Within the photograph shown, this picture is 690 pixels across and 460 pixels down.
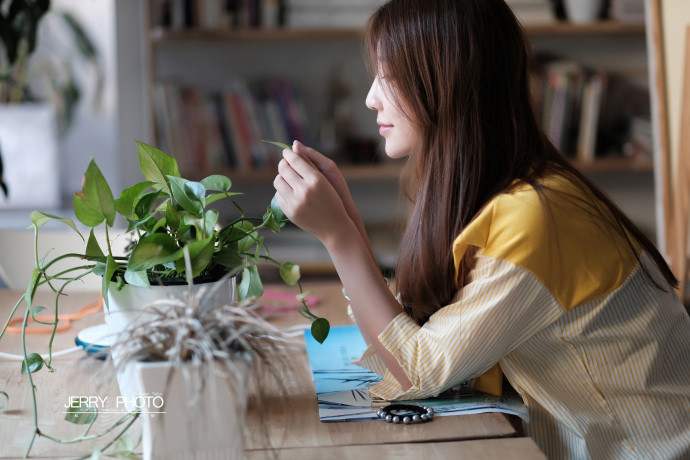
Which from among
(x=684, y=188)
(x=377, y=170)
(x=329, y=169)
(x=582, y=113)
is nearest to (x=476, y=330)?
(x=329, y=169)

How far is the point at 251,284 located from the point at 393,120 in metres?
0.40

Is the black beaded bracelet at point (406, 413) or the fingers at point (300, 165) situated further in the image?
the fingers at point (300, 165)

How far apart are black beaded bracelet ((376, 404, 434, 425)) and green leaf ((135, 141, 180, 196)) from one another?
0.35 m

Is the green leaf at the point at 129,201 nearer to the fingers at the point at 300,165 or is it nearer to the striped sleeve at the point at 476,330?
the fingers at the point at 300,165

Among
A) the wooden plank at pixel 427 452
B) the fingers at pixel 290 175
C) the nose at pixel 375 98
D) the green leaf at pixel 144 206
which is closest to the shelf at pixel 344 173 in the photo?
the nose at pixel 375 98

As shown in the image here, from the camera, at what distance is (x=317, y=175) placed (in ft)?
3.23

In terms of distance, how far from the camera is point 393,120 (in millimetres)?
1137

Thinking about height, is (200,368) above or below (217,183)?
below

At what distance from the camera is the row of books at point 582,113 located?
2625mm

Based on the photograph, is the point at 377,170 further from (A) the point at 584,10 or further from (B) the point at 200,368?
(B) the point at 200,368

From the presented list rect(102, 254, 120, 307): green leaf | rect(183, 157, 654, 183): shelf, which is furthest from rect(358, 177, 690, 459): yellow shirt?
rect(183, 157, 654, 183): shelf

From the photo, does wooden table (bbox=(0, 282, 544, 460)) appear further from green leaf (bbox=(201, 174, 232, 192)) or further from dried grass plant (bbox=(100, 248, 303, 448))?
green leaf (bbox=(201, 174, 232, 192))

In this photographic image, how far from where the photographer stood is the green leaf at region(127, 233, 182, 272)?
0.83 metres

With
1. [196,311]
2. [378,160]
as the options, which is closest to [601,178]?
[378,160]
